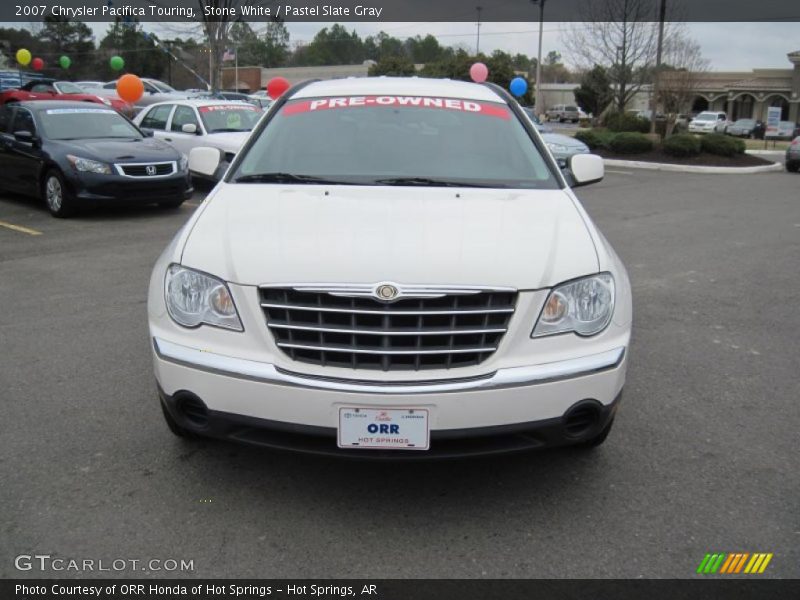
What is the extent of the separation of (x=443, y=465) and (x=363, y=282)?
1.15 metres

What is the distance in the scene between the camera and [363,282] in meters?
2.87

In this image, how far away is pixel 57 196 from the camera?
1041 centimetres

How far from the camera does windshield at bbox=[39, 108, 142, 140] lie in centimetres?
1088

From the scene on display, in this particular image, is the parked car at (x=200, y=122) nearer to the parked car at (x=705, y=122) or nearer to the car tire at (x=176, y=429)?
the car tire at (x=176, y=429)

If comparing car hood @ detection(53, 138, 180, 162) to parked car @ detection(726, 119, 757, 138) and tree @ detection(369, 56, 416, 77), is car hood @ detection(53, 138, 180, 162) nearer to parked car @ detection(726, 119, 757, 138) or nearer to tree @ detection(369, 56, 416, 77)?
parked car @ detection(726, 119, 757, 138)

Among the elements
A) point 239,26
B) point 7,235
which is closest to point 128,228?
point 7,235

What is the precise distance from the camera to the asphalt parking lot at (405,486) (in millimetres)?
2865

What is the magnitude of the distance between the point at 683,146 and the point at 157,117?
48.1 ft

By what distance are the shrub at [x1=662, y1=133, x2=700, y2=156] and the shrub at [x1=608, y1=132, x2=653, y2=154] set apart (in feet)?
2.28

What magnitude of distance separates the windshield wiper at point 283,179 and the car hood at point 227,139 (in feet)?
26.8

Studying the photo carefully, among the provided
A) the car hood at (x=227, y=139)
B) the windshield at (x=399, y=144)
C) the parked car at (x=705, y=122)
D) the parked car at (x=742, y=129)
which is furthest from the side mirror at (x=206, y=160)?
the parked car at (x=742, y=129)

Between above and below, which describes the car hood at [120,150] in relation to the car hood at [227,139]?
below

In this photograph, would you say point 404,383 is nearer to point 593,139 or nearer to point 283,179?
point 283,179

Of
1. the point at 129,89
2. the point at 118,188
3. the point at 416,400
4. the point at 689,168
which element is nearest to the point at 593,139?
the point at 689,168
